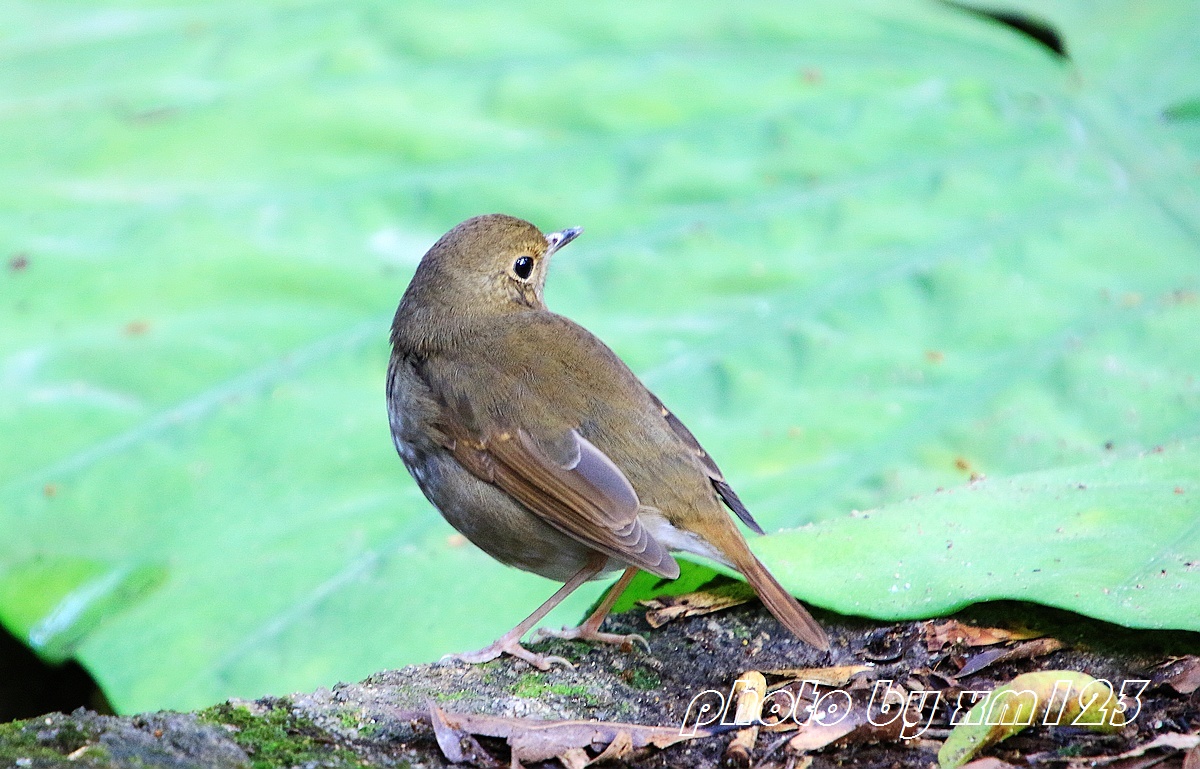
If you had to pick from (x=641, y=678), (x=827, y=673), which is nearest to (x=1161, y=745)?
(x=827, y=673)

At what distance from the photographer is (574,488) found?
2.76 metres

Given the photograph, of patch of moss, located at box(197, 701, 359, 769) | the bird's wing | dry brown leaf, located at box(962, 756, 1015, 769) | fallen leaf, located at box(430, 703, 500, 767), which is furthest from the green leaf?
patch of moss, located at box(197, 701, 359, 769)

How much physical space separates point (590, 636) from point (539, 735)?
58cm

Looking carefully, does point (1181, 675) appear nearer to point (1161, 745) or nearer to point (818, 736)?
point (1161, 745)

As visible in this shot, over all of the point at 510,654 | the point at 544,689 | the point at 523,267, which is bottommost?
the point at 510,654

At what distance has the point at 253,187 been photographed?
4090mm

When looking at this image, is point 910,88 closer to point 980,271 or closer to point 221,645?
point 980,271

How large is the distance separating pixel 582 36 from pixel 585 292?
1066 millimetres

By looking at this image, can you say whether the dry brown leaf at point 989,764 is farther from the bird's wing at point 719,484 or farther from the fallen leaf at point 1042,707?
the bird's wing at point 719,484

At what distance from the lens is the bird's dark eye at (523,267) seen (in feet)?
11.1

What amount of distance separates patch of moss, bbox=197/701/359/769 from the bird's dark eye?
1559 millimetres

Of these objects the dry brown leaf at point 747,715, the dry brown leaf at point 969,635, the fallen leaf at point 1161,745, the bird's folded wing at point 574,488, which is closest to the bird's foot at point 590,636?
the bird's folded wing at point 574,488

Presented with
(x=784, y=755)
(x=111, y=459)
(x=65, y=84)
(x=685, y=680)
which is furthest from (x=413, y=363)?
(x=65, y=84)

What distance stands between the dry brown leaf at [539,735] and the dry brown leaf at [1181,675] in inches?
28.1
